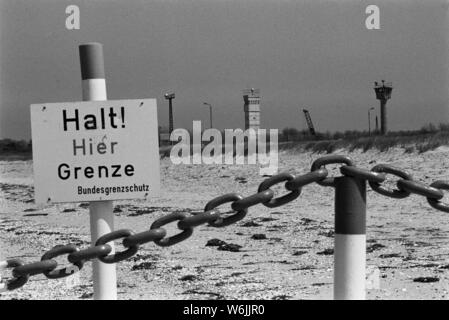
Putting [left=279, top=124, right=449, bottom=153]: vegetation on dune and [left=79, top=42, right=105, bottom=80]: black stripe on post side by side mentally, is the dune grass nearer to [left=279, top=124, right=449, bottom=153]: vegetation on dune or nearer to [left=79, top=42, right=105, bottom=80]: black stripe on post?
[left=279, top=124, right=449, bottom=153]: vegetation on dune

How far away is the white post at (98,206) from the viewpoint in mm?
2477

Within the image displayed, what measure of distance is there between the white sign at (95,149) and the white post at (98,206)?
0.06 metres

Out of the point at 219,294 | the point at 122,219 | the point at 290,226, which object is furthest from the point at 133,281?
the point at 122,219

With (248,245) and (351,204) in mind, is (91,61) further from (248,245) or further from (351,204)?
(248,245)

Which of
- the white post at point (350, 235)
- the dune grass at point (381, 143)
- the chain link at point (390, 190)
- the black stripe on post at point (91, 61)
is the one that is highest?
the black stripe on post at point (91, 61)

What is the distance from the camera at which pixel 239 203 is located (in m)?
2.38

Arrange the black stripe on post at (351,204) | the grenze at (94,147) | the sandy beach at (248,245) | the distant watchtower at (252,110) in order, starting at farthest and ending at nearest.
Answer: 1. the distant watchtower at (252,110)
2. the sandy beach at (248,245)
3. the grenze at (94,147)
4. the black stripe on post at (351,204)

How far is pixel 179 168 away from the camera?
14.1 meters

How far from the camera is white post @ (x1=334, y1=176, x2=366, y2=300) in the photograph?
231cm

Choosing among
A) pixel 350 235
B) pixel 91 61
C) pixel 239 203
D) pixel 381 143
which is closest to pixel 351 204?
pixel 350 235

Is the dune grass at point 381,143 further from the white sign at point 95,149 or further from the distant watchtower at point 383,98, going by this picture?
the white sign at point 95,149

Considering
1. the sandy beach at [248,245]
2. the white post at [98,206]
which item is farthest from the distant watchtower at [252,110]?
the white post at [98,206]
